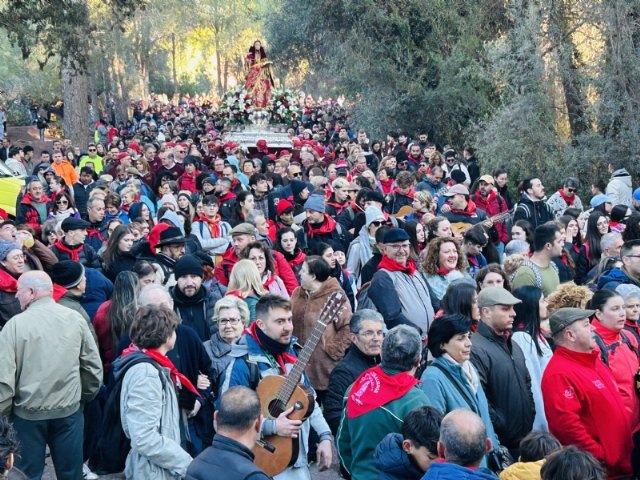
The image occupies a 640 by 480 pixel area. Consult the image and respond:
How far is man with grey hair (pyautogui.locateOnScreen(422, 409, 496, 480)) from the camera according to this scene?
13.5 feet

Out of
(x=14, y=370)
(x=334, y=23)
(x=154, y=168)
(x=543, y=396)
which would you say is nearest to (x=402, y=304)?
(x=543, y=396)

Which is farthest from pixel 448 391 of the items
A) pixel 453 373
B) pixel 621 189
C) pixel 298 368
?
pixel 621 189

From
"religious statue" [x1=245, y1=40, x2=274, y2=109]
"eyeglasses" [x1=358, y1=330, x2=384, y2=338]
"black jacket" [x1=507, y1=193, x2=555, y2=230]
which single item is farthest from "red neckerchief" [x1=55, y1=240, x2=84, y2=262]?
"religious statue" [x1=245, y1=40, x2=274, y2=109]

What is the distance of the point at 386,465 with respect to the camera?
466 centimetres

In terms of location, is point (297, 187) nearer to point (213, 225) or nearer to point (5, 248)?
point (213, 225)

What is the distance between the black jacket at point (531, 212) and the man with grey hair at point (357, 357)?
22.7 ft

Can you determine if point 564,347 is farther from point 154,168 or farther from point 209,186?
point 154,168

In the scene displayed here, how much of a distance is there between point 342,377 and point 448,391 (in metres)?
0.76

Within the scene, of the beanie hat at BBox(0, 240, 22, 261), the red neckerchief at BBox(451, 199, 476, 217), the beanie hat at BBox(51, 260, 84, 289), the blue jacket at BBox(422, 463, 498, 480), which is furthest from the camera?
the red neckerchief at BBox(451, 199, 476, 217)

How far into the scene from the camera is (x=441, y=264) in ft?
27.2

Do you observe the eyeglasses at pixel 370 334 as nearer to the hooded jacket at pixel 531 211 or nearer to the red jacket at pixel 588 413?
the red jacket at pixel 588 413

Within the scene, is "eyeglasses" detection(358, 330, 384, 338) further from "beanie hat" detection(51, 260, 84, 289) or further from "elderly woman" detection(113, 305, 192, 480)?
"beanie hat" detection(51, 260, 84, 289)

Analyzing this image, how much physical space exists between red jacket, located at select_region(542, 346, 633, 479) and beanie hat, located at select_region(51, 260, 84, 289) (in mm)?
3562

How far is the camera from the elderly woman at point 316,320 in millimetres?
7375
